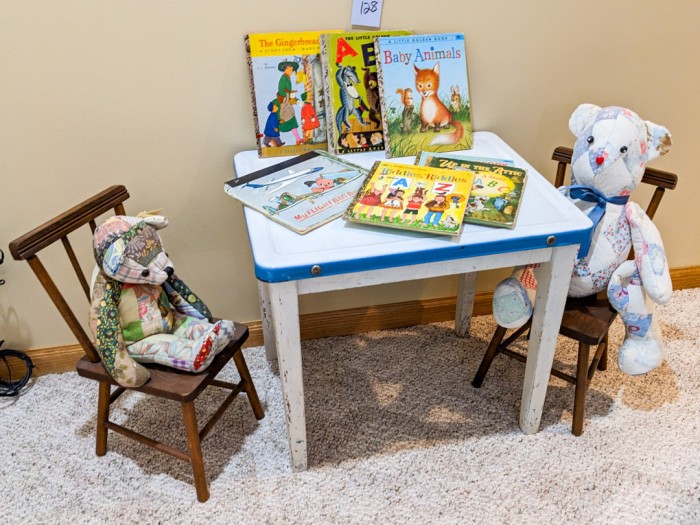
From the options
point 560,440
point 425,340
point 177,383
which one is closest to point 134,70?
point 177,383

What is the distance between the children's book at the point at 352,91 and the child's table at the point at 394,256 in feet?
1.22

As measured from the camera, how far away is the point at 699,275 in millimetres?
2201

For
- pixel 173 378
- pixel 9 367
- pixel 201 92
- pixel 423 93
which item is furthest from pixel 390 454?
pixel 9 367

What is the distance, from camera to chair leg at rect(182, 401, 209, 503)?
54.6 inches

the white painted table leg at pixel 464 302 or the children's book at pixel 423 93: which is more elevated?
the children's book at pixel 423 93

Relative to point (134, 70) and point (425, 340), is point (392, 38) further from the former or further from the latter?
point (425, 340)

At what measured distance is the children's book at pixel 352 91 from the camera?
1.53 meters

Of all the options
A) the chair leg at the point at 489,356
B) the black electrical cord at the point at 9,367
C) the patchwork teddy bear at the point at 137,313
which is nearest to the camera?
the patchwork teddy bear at the point at 137,313

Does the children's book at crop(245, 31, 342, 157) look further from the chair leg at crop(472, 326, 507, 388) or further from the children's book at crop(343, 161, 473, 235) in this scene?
the chair leg at crop(472, 326, 507, 388)

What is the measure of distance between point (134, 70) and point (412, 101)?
2.32 feet

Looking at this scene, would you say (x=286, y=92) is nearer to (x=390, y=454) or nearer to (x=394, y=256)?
(x=394, y=256)

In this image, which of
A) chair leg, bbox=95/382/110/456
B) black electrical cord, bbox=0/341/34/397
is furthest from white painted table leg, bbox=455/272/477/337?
black electrical cord, bbox=0/341/34/397

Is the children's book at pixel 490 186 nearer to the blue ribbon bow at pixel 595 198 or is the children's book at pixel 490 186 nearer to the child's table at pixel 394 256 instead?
the child's table at pixel 394 256

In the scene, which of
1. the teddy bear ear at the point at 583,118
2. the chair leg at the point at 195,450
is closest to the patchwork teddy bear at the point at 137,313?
the chair leg at the point at 195,450
